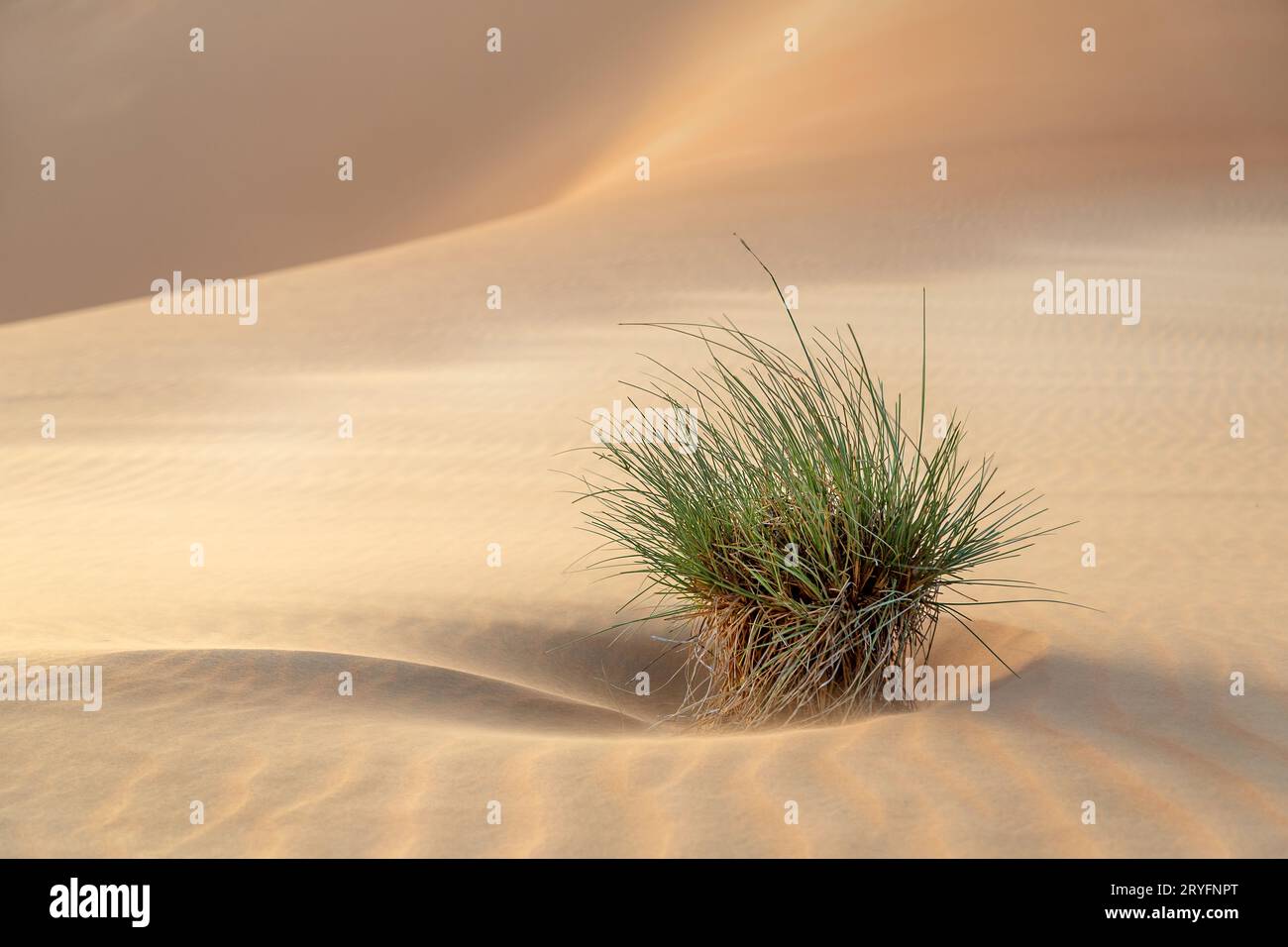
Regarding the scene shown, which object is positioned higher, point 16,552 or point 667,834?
point 16,552

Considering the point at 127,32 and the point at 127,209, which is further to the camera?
the point at 127,32

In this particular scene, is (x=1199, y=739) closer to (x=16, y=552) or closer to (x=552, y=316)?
(x=16, y=552)

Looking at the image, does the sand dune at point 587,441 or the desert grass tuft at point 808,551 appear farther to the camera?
the desert grass tuft at point 808,551

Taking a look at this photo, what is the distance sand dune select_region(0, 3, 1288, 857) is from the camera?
303 cm

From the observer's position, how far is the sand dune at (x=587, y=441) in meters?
3.03

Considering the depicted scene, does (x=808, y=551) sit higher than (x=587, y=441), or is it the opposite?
(x=587, y=441)

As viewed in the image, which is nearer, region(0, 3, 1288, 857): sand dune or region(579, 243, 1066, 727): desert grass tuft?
region(0, 3, 1288, 857): sand dune

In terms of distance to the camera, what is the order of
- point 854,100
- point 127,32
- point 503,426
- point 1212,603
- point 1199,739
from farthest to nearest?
point 127,32 → point 854,100 → point 503,426 → point 1212,603 → point 1199,739

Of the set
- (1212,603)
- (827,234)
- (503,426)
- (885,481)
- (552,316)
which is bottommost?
(1212,603)

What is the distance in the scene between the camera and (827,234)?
674 inches

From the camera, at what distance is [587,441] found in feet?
31.9
